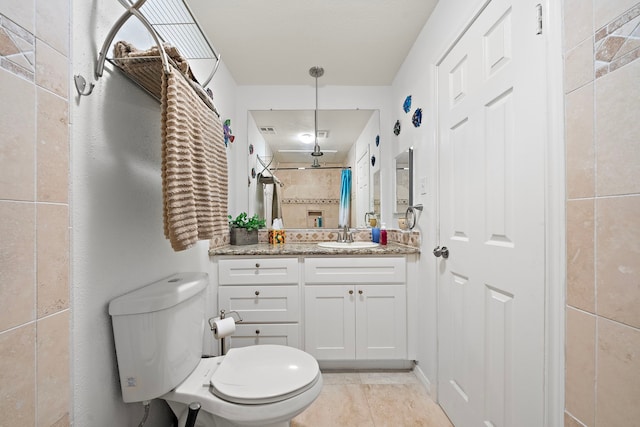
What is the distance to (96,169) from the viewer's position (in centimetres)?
86

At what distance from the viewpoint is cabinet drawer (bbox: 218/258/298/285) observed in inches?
70.5

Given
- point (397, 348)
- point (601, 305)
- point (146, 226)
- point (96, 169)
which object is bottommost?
point (397, 348)

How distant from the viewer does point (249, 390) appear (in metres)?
0.95

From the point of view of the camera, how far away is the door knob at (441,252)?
1398 millimetres

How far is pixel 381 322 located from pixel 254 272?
89cm

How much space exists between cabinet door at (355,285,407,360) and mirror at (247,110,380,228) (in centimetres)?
72

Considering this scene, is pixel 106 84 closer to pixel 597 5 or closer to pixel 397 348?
pixel 597 5

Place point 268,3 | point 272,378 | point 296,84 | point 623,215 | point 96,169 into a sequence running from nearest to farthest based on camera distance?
point 623,215 < point 96,169 < point 272,378 < point 268,3 < point 296,84

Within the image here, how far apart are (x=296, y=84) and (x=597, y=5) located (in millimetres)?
1998

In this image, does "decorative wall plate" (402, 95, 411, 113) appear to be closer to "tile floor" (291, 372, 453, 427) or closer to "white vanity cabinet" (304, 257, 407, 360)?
"white vanity cabinet" (304, 257, 407, 360)

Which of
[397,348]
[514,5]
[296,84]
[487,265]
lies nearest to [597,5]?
[514,5]

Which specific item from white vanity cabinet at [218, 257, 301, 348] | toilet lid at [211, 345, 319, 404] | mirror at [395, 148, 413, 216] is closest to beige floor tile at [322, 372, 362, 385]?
white vanity cabinet at [218, 257, 301, 348]

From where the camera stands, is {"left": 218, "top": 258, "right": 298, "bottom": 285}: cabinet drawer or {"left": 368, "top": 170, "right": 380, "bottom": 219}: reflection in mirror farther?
{"left": 368, "top": 170, "right": 380, "bottom": 219}: reflection in mirror

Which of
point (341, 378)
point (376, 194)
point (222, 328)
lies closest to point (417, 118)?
point (376, 194)
